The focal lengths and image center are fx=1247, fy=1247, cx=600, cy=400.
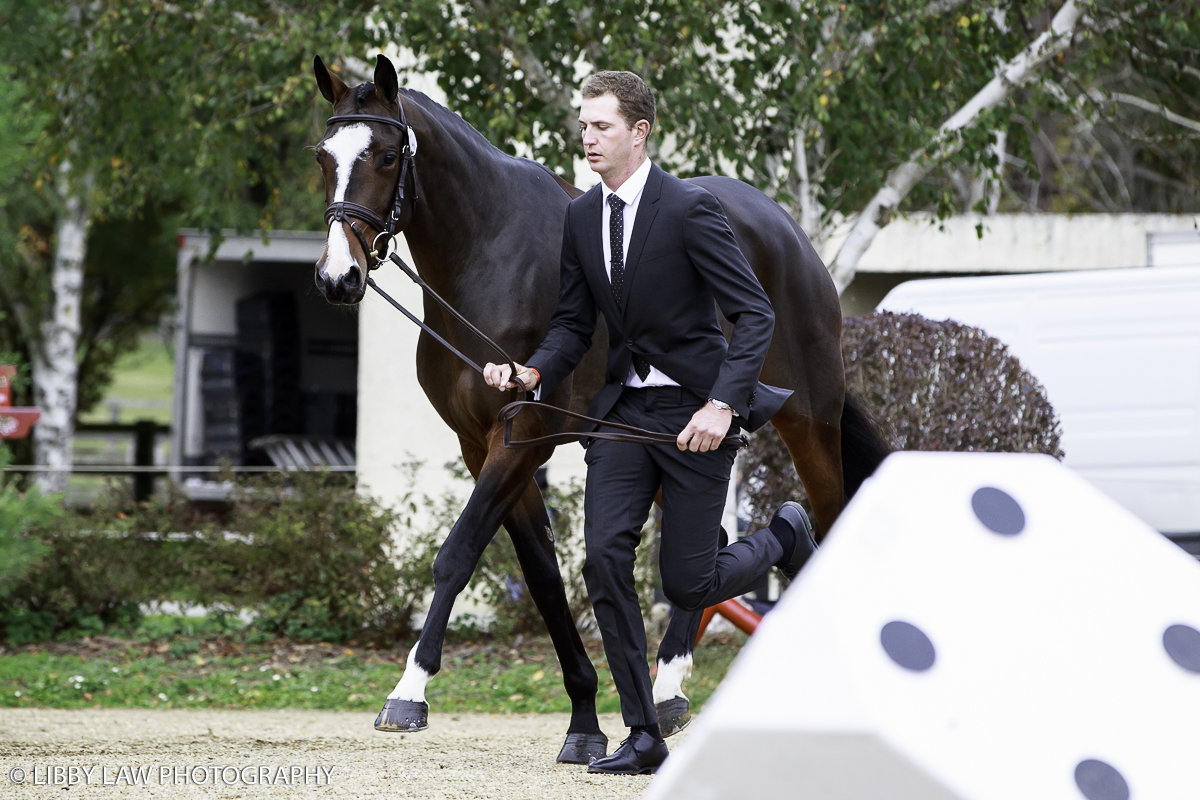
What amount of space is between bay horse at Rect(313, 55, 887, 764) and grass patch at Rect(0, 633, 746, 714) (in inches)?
90.3

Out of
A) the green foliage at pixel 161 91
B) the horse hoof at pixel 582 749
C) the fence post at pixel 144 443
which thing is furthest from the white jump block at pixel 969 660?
the fence post at pixel 144 443


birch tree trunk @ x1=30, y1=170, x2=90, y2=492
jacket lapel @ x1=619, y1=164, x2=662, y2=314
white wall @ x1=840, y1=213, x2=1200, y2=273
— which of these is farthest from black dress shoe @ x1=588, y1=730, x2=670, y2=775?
birch tree trunk @ x1=30, y1=170, x2=90, y2=492

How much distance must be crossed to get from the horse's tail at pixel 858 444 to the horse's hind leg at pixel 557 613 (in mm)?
1580

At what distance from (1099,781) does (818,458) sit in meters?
3.68

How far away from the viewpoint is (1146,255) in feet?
38.3

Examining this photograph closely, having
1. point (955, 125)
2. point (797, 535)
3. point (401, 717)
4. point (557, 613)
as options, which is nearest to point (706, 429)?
point (797, 535)

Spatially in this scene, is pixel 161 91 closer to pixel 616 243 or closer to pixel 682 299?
pixel 616 243

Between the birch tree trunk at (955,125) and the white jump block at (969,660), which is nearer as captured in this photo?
the white jump block at (969,660)

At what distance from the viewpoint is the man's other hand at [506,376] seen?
3.88m

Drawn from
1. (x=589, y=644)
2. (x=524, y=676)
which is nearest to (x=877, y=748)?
(x=524, y=676)

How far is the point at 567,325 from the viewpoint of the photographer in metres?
4.02

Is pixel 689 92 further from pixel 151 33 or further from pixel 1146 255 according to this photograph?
pixel 1146 255

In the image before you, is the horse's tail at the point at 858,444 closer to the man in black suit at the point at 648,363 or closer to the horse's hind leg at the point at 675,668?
the horse's hind leg at the point at 675,668

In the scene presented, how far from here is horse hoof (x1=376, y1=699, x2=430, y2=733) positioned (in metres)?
3.83
